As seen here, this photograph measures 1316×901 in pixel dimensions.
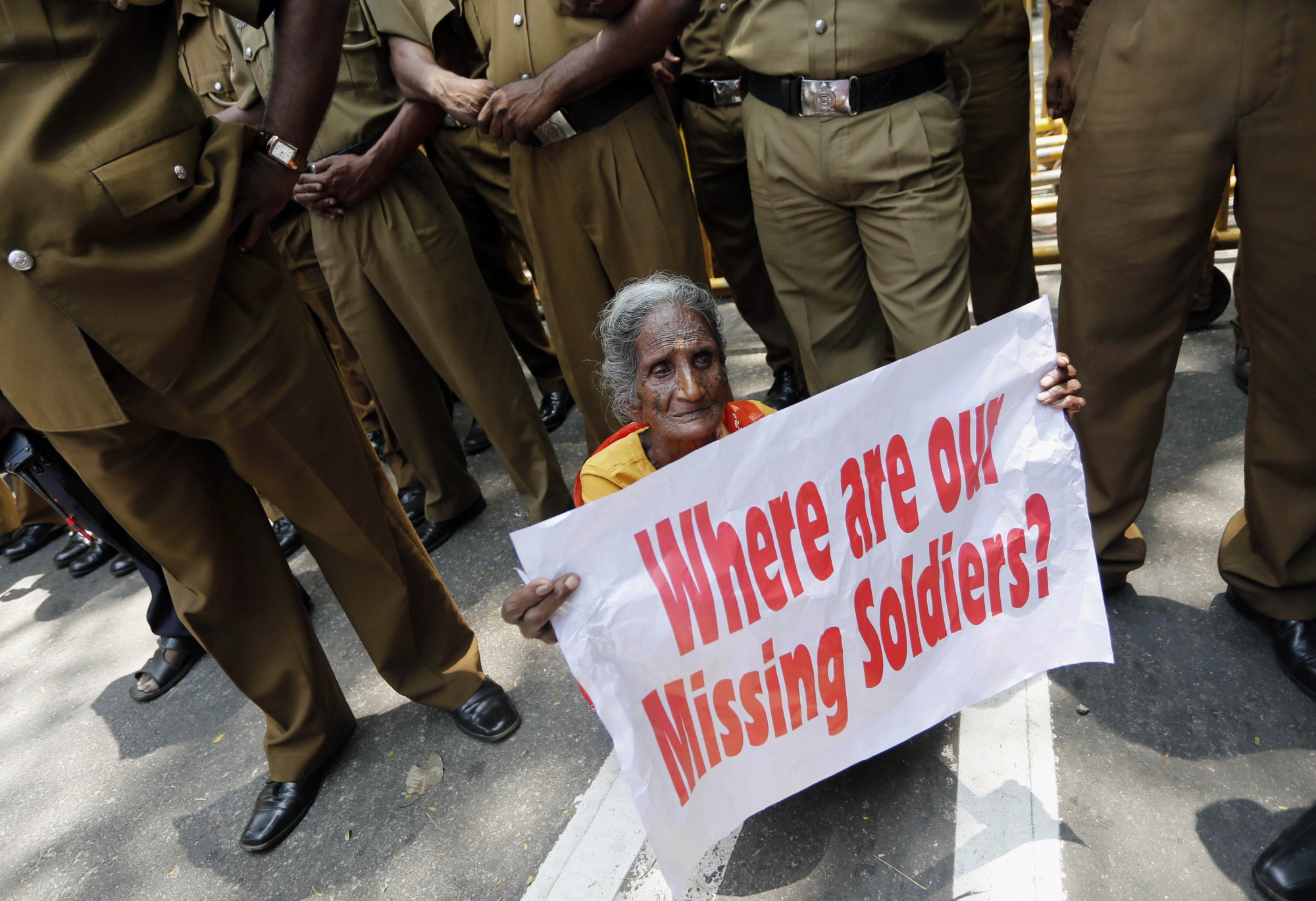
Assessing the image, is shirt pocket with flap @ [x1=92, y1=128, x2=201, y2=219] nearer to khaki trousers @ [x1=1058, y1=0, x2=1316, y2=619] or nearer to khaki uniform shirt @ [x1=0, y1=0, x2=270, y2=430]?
khaki uniform shirt @ [x1=0, y1=0, x2=270, y2=430]

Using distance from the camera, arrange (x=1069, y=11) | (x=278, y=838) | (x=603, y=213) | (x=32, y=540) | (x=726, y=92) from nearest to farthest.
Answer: (x=1069, y=11) → (x=278, y=838) → (x=603, y=213) → (x=726, y=92) → (x=32, y=540)

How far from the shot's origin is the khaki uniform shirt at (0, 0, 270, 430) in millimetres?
1562

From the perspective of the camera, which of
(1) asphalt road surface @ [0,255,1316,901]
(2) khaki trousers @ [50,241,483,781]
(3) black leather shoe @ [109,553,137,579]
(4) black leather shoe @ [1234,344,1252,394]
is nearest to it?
(1) asphalt road surface @ [0,255,1316,901]

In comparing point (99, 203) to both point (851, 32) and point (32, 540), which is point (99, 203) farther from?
point (32, 540)

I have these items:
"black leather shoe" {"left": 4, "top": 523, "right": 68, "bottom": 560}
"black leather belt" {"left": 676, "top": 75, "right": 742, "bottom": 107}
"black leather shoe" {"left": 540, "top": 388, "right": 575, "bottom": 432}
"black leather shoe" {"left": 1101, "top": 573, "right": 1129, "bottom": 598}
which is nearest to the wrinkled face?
"black leather shoe" {"left": 1101, "top": 573, "right": 1129, "bottom": 598}

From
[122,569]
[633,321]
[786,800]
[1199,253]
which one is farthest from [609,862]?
[122,569]

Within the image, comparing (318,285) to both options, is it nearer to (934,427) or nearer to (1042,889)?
(934,427)

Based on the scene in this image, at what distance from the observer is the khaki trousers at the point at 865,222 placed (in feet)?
7.54

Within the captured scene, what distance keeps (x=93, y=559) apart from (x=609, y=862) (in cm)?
351

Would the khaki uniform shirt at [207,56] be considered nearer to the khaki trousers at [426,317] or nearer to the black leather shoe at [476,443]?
the khaki trousers at [426,317]

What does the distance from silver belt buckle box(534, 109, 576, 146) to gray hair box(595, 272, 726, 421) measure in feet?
2.90

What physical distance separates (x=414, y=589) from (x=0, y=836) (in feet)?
5.28

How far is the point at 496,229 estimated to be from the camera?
4.25 meters

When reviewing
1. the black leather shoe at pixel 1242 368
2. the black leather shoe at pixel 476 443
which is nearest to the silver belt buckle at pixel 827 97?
the black leather shoe at pixel 1242 368
